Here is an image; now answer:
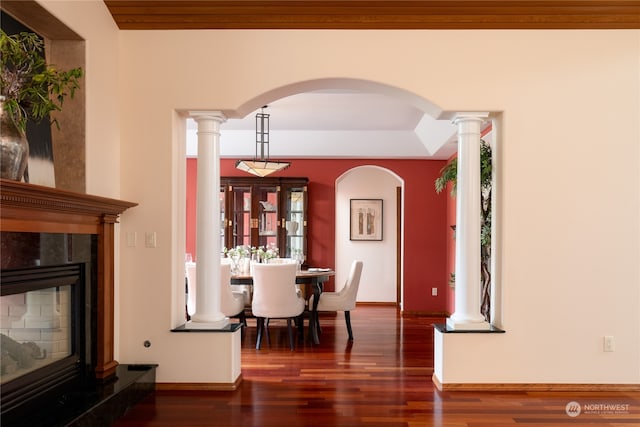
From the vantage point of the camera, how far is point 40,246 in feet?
8.02

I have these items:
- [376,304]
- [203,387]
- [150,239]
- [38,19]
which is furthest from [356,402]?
[376,304]

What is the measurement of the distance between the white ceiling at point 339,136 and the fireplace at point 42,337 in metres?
3.52

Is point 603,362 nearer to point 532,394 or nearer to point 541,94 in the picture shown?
point 532,394

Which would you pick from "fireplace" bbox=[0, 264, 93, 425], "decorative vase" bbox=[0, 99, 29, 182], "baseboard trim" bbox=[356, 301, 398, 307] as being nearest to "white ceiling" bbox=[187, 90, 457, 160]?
"baseboard trim" bbox=[356, 301, 398, 307]

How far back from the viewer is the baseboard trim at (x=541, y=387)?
10.9 ft

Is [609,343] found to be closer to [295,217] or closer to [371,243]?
[295,217]

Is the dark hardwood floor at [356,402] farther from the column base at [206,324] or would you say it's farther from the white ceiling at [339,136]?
the white ceiling at [339,136]

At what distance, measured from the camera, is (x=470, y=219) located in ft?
11.2

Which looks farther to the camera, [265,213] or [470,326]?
[265,213]

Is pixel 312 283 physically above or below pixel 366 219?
below

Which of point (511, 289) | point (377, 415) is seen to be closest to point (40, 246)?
point (377, 415)

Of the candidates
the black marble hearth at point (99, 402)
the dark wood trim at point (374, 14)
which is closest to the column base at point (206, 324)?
the black marble hearth at point (99, 402)

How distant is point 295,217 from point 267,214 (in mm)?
411

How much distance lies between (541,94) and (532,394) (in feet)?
7.02
